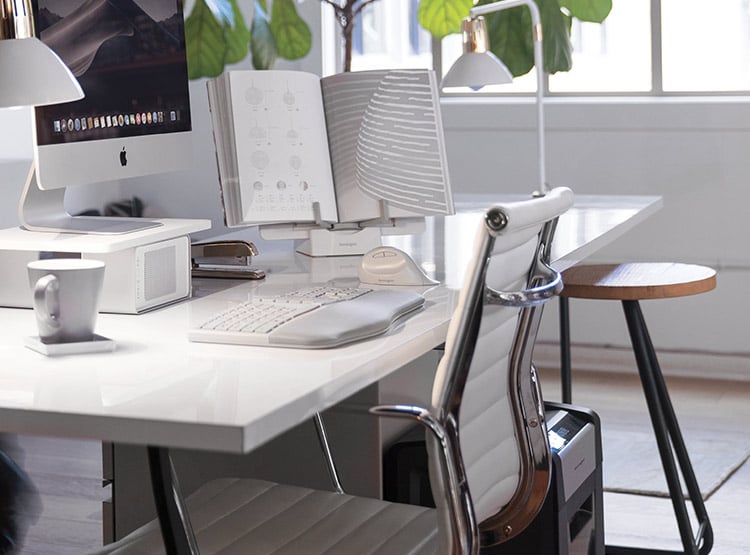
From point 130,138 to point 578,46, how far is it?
10.6 ft

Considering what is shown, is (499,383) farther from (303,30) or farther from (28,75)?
(303,30)

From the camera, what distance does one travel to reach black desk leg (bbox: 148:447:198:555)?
1260mm

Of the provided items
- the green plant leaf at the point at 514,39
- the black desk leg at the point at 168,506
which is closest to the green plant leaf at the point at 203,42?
the green plant leaf at the point at 514,39

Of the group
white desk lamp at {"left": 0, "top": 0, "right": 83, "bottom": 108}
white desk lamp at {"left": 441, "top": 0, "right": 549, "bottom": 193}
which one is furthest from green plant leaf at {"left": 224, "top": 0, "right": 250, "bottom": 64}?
white desk lamp at {"left": 0, "top": 0, "right": 83, "bottom": 108}

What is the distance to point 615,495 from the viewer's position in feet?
10.4

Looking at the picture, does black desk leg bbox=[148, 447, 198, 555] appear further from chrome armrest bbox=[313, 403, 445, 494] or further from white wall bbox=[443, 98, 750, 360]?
white wall bbox=[443, 98, 750, 360]

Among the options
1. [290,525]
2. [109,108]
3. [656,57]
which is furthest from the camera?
[656,57]

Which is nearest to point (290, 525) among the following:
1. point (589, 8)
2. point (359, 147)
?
point (359, 147)

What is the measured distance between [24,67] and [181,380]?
41cm

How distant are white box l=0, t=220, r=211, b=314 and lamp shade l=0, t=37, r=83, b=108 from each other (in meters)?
0.34

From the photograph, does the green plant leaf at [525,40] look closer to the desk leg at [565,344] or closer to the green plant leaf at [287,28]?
the green plant leaf at [287,28]

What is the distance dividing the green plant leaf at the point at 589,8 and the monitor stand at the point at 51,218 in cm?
204

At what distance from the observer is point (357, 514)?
1.56 m

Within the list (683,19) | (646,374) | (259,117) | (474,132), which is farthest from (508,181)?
(259,117)
